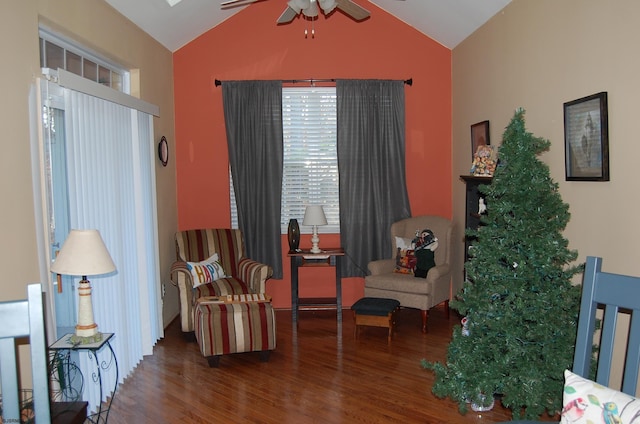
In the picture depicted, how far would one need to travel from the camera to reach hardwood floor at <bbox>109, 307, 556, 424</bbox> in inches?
139

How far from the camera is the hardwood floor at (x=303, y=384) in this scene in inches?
139

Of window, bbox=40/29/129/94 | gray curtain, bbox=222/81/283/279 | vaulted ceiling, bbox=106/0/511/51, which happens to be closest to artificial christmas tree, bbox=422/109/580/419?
vaulted ceiling, bbox=106/0/511/51

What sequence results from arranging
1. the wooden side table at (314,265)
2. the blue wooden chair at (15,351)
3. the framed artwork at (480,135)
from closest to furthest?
the blue wooden chair at (15,351), the framed artwork at (480,135), the wooden side table at (314,265)

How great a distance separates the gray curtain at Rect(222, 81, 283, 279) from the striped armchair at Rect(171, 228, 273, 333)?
0.34 m

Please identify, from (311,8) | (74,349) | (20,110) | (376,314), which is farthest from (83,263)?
(376,314)

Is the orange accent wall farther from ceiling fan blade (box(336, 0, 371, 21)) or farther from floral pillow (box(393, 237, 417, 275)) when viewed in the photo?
ceiling fan blade (box(336, 0, 371, 21))

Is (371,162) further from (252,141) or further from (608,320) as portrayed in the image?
(608,320)

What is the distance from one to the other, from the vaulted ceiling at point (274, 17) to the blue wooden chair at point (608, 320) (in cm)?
312

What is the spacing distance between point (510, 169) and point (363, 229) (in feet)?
9.60

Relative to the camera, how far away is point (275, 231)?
6.00 metres

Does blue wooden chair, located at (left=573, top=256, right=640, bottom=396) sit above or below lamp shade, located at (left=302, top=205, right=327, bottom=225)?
below

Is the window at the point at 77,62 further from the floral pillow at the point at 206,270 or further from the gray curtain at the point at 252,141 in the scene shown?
the floral pillow at the point at 206,270

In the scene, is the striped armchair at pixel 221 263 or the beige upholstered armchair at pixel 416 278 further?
the beige upholstered armchair at pixel 416 278

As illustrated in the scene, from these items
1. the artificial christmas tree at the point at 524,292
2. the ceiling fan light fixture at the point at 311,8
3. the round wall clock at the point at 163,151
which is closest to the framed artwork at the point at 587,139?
the artificial christmas tree at the point at 524,292
